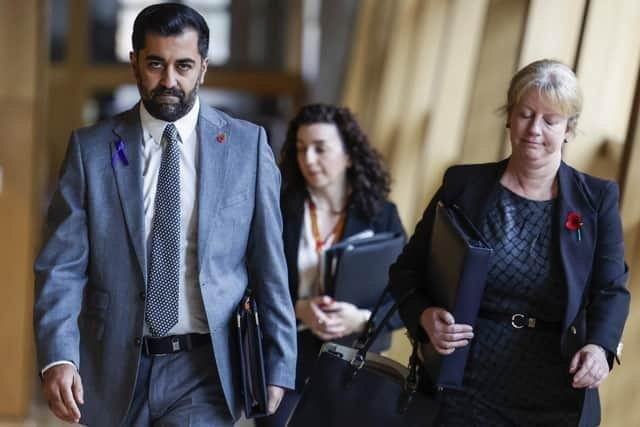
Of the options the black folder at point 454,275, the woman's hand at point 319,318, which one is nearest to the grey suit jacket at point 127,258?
the black folder at point 454,275

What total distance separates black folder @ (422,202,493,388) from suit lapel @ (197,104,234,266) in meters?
0.58

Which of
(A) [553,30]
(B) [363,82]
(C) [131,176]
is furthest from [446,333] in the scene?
(B) [363,82]

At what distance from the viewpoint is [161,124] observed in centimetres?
268

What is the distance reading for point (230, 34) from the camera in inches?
477

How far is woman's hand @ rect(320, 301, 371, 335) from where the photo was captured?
12.2ft

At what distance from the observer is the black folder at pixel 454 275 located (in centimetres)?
250

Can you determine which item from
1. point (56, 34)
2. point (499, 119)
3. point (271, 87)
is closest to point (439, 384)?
point (499, 119)

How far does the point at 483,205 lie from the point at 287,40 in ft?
30.7

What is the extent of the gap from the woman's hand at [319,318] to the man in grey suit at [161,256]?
0.90m

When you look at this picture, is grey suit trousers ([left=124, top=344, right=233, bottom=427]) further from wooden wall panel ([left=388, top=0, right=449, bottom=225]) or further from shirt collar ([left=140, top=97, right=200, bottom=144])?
wooden wall panel ([left=388, top=0, right=449, bottom=225])

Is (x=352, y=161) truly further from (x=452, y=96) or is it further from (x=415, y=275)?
(x=452, y=96)

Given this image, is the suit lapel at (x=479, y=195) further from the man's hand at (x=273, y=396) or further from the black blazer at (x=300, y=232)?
the black blazer at (x=300, y=232)

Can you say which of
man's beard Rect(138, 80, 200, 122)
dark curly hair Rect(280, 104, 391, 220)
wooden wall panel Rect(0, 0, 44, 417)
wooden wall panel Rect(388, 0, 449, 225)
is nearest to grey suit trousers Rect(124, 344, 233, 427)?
man's beard Rect(138, 80, 200, 122)

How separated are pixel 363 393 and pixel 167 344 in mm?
554
